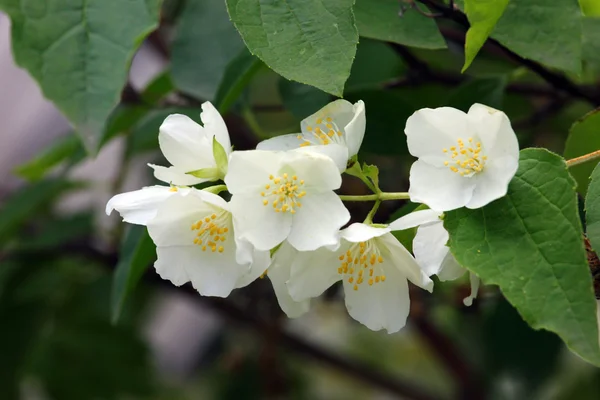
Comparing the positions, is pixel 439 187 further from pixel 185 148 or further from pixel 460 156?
pixel 185 148

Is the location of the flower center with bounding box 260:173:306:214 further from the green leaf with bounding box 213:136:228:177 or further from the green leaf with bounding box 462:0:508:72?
the green leaf with bounding box 462:0:508:72

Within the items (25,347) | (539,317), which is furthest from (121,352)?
(539,317)

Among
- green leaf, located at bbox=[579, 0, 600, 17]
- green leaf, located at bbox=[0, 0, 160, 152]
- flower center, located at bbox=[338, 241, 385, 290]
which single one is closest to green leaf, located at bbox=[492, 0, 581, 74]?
green leaf, located at bbox=[579, 0, 600, 17]

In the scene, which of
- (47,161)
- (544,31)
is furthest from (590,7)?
(47,161)

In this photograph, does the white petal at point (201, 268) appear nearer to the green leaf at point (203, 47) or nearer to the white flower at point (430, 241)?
the white flower at point (430, 241)

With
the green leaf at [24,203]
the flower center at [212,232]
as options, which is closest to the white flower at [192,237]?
the flower center at [212,232]

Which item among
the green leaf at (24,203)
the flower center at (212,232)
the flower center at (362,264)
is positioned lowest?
the green leaf at (24,203)
